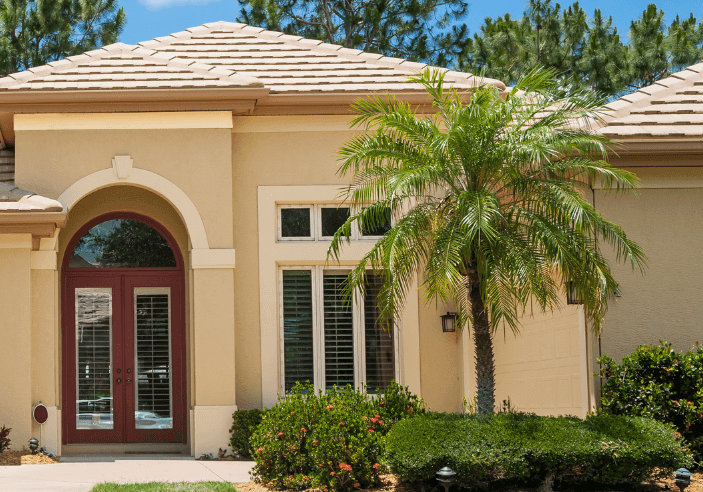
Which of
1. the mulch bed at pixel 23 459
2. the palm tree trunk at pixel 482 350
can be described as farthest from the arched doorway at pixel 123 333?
the palm tree trunk at pixel 482 350

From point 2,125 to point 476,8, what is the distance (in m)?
14.4

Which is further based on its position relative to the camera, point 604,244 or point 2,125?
point 2,125

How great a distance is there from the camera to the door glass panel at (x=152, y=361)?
41.7ft

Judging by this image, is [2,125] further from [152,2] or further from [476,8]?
[152,2]

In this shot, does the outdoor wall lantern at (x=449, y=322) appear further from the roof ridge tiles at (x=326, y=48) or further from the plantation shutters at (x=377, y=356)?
the roof ridge tiles at (x=326, y=48)

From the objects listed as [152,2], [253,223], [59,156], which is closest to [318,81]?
[253,223]

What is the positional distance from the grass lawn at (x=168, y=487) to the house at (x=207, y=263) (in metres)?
3.02

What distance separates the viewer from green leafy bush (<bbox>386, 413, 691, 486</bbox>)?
7836mm

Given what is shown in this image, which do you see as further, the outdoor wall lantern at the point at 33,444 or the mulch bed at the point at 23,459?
the outdoor wall lantern at the point at 33,444

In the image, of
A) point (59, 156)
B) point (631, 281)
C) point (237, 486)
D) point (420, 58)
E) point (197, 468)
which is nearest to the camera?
point (237, 486)

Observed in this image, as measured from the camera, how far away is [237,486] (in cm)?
876

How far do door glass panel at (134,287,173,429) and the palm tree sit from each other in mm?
4712

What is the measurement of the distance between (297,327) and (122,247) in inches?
126

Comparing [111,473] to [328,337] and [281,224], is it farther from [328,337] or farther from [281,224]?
[281,224]
